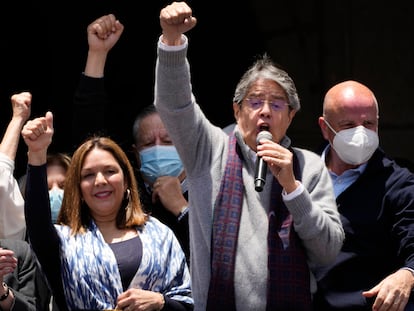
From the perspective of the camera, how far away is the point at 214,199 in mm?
4383

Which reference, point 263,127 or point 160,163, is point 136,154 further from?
point 263,127

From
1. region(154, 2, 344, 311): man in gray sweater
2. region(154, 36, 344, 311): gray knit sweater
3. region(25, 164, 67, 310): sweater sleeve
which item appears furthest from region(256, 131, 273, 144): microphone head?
region(25, 164, 67, 310): sweater sleeve

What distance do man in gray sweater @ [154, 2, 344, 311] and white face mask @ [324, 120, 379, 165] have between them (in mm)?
237

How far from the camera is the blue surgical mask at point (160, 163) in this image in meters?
5.23

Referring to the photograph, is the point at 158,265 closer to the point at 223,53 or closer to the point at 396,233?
the point at 396,233

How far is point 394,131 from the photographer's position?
730cm

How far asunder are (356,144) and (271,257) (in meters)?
0.71

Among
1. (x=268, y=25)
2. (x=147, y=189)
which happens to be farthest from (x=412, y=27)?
(x=147, y=189)

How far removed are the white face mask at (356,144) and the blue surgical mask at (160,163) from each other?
33.8 inches

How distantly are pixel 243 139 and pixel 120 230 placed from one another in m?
0.64

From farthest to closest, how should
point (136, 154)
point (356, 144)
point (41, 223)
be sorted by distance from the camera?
1. point (136, 154)
2. point (356, 144)
3. point (41, 223)

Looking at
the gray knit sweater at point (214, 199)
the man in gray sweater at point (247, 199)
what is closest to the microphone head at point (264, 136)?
the man in gray sweater at point (247, 199)

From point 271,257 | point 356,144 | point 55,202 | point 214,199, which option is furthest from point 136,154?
point 271,257

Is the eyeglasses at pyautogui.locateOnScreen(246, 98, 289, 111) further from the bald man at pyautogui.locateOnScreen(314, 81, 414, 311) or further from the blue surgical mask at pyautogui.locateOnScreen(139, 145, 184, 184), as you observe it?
the blue surgical mask at pyautogui.locateOnScreen(139, 145, 184, 184)
